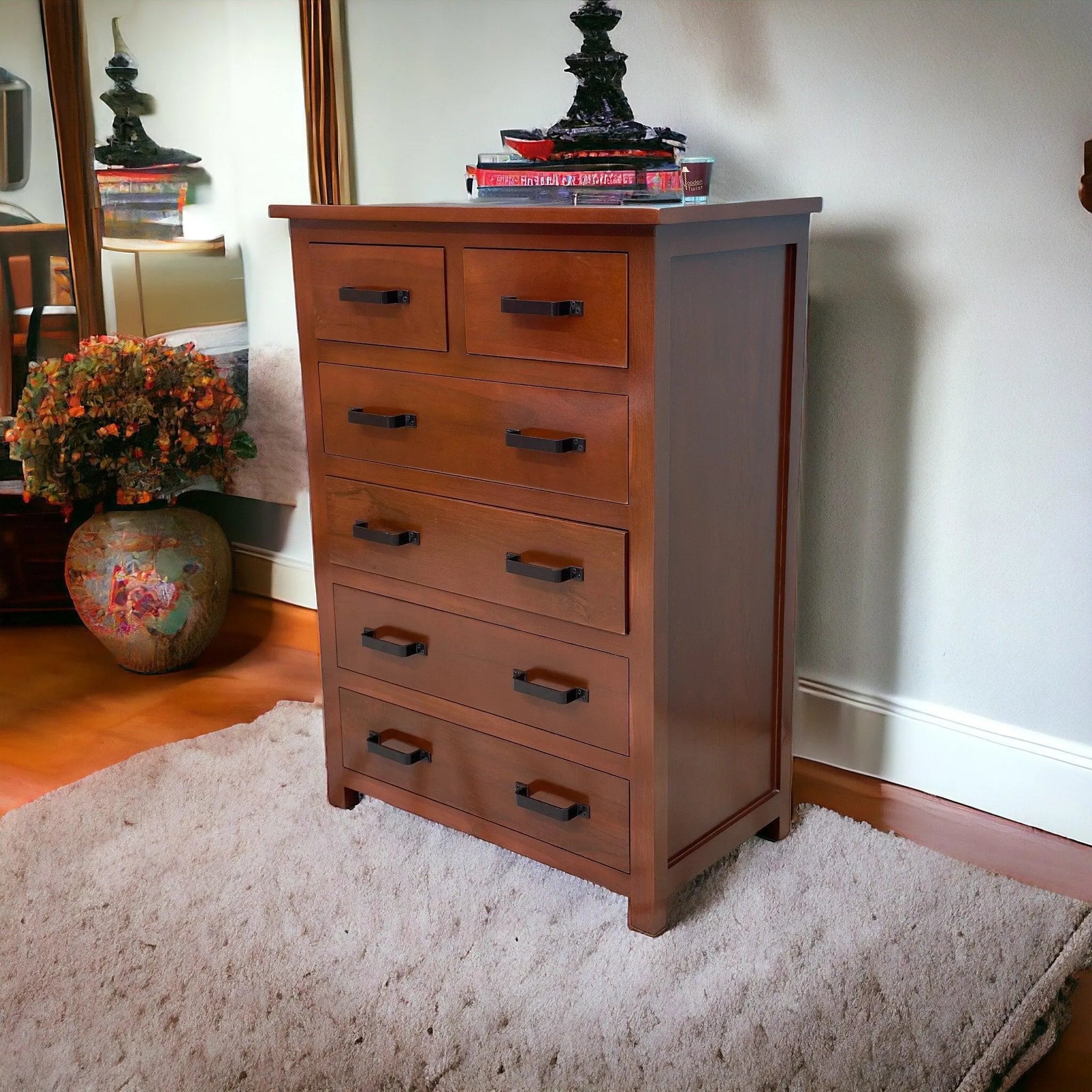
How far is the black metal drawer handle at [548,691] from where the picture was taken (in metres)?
1.65

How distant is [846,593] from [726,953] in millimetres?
687

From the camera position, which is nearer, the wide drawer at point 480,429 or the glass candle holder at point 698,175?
the wide drawer at point 480,429

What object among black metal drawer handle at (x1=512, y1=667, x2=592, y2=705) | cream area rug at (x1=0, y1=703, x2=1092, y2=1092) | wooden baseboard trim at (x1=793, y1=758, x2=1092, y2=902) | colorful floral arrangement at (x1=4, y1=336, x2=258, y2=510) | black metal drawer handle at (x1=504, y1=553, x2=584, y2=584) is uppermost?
colorful floral arrangement at (x1=4, y1=336, x2=258, y2=510)

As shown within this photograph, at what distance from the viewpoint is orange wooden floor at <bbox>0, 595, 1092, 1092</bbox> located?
7.04 feet

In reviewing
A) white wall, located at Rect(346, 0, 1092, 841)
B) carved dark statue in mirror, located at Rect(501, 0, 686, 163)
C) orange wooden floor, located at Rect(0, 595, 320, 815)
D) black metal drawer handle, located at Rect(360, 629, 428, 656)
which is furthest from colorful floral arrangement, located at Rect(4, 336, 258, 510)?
carved dark statue in mirror, located at Rect(501, 0, 686, 163)

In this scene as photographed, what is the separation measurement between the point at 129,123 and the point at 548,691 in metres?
1.92

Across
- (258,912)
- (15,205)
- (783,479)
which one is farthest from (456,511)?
(15,205)

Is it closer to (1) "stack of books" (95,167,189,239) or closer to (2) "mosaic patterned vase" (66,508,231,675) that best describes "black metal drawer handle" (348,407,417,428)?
(2) "mosaic patterned vase" (66,508,231,675)

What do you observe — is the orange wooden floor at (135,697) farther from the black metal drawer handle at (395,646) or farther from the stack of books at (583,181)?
the stack of books at (583,181)

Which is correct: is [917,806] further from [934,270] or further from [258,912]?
[258,912]

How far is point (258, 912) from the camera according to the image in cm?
174

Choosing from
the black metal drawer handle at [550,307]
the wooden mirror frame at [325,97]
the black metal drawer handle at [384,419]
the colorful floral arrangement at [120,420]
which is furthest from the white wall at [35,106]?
the black metal drawer handle at [550,307]

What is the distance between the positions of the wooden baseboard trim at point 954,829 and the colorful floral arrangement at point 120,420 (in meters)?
1.41

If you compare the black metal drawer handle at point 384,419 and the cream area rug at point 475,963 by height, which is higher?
the black metal drawer handle at point 384,419
